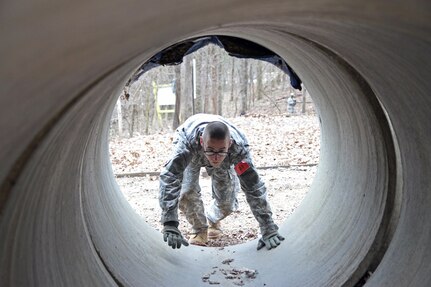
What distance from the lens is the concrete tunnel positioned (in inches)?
66.5

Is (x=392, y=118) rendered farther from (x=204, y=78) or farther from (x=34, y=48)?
(x=204, y=78)

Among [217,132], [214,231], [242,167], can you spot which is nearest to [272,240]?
[242,167]

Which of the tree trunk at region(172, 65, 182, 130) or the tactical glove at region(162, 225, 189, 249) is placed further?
the tree trunk at region(172, 65, 182, 130)

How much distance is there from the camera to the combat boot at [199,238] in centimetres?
625

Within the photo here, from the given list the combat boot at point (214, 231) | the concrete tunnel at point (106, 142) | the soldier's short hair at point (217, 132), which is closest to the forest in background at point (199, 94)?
the combat boot at point (214, 231)

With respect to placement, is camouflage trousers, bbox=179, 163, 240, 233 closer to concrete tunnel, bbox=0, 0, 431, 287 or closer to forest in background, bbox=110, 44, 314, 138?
concrete tunnel, bbox=0, 0, 431, 287

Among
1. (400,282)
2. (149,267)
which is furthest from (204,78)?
(400,282)

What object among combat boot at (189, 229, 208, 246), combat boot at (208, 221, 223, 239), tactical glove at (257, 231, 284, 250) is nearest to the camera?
tactical glove at (257, 231, 284, 250)

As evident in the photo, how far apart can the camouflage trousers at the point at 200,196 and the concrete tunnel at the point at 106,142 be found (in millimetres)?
690

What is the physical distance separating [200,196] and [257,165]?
4615 mm

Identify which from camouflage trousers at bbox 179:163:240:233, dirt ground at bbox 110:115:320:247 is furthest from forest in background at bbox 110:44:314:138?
camouflage trousers at bbox 179:163:240:233

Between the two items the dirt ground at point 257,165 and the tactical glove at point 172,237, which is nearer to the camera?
the tactical glove at point 172,237

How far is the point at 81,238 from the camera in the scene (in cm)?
334

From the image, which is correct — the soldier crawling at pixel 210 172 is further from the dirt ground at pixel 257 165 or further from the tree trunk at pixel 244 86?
the tree trunk at pixel 244 86
